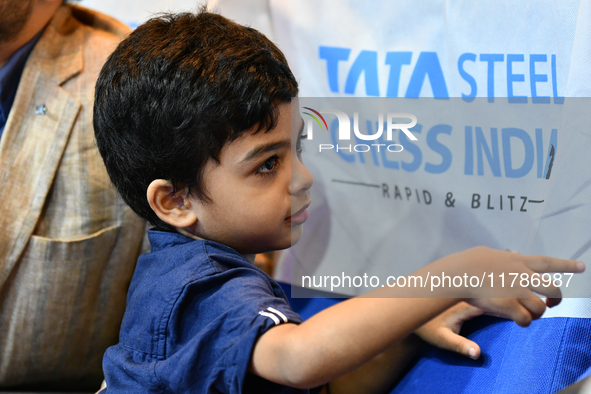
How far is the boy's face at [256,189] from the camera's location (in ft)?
A: 2.09

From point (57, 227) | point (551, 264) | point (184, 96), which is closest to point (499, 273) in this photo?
point (551, 264)

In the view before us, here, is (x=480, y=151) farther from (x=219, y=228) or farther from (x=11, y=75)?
(x=11, y=75)

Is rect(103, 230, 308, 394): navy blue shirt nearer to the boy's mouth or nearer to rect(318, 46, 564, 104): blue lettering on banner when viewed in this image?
the boy's mouth

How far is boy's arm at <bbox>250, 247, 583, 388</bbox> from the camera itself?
1.64 ft

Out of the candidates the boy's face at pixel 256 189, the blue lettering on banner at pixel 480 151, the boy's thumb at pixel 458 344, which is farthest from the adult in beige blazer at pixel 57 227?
the boy's thumb at pixel 458 344

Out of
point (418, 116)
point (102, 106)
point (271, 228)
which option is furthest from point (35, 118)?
point (418, 116)

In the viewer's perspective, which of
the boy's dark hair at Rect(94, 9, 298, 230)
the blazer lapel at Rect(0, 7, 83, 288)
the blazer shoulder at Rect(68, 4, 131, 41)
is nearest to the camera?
the boy's dark hair at Rect(94, 9, 298, 230)

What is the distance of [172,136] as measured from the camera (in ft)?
2.12

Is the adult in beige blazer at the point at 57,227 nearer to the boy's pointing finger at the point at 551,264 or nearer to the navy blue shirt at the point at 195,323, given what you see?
the navy blue shirt at the point at 195,323

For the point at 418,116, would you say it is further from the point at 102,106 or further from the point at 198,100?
the point at 102,106

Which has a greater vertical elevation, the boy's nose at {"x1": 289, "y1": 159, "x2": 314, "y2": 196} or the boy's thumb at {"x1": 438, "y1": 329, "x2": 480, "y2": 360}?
the boy's nose at {"x1": 289, "y1": 159, "x2": 314, "y2": 196}

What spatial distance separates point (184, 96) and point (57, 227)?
545 mm

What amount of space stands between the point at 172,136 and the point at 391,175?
0.33 meters

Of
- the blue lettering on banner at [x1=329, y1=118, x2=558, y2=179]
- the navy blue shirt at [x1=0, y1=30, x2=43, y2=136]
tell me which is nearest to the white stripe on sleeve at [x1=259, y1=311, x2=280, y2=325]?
the blue lettering on banner at [x1=329, y1=118, x2=558, y2=179]
